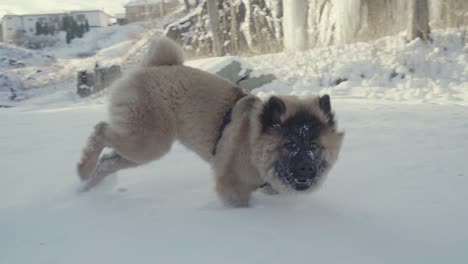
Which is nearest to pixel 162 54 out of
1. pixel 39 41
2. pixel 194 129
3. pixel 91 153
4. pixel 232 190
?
pixel 194 129

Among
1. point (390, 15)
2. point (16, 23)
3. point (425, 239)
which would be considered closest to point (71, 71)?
point (390, 15)

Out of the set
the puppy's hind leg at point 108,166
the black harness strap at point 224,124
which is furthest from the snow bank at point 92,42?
the black harness strap at point 224,124

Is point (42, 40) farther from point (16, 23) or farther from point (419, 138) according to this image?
point (419, 138)

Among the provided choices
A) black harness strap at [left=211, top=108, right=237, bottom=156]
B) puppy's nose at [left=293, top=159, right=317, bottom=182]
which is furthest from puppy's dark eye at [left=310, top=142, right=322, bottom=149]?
black harness strap at [left=211, top=108, right=237, bottom=156]

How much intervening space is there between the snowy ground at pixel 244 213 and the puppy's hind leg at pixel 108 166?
0.31 feet

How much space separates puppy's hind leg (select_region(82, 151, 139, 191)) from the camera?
3763 mm

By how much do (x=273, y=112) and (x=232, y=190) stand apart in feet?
2.16

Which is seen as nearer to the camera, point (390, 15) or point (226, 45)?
point (390, 15)

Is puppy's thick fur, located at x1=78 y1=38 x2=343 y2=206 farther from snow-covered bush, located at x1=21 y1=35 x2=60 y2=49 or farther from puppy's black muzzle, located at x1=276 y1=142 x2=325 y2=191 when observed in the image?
snow-covered bush, located at x1=21 y1=35 x2=60 y2=49

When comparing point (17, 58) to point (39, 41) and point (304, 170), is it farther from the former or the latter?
point (304, 170)

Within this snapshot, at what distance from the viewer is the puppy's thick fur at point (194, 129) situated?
3.23m

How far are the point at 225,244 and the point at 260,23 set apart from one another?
19.7 meters

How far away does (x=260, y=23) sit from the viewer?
21.2 m

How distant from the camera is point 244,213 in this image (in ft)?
10.0
